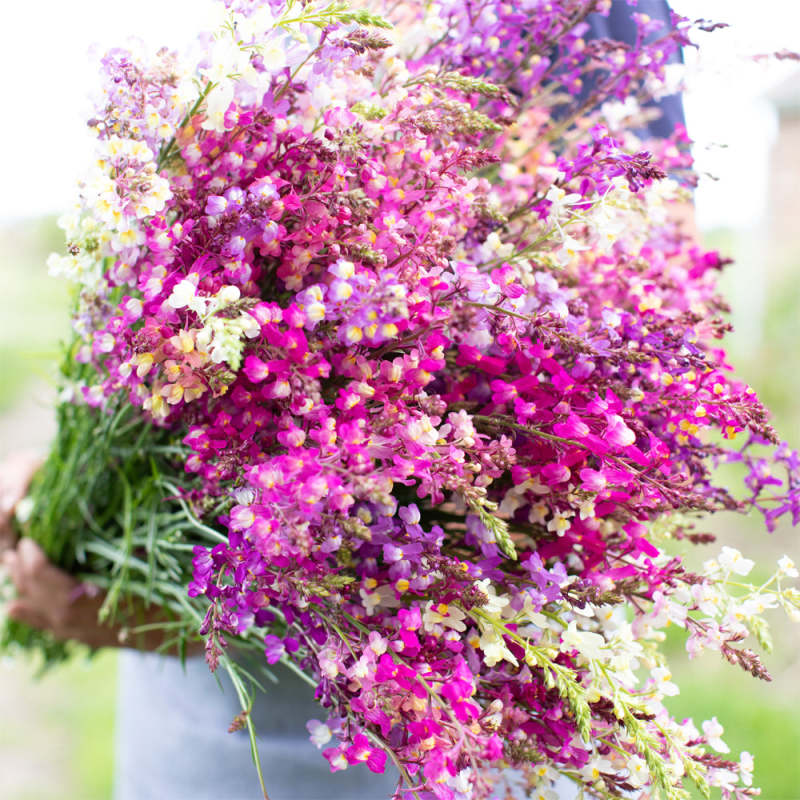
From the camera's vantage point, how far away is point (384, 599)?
60 centimetres

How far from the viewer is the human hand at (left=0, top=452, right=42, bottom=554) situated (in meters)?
1.10

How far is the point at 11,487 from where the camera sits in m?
1.15

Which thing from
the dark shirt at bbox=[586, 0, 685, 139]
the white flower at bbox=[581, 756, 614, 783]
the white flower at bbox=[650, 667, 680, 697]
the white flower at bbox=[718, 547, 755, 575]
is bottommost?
the white flower at bbox=[581, 756, 614, 783]

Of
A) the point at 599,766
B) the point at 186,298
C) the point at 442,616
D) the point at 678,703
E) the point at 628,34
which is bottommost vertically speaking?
the point at 678,703

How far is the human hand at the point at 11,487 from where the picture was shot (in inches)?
43.5

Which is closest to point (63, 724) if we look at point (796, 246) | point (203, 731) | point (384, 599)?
point (203, 731)

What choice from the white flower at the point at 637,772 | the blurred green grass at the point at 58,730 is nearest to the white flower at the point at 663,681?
the white flower at the point at 637,772

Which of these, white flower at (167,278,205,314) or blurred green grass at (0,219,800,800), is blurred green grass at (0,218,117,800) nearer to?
blurred green grass at (0,219,800,800)

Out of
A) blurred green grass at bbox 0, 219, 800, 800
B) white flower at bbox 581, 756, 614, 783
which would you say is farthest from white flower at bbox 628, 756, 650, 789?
blurred green grass at bbox 0, 219, 800, 800

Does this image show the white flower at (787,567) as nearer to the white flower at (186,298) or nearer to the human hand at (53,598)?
the white flower at (186,298)

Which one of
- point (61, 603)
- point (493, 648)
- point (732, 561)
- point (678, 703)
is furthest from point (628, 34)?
point (678, 703)

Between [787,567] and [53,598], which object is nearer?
[787,567]

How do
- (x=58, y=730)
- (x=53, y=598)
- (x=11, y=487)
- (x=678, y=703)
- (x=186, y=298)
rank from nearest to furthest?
1. (x=186, y=298)
2. (x=53, y=598)
3. (x=11, y=487)
4. (x=678, y=703)
5. (x=58, y=730)

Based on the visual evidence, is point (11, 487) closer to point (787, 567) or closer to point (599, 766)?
point (599, 766)
